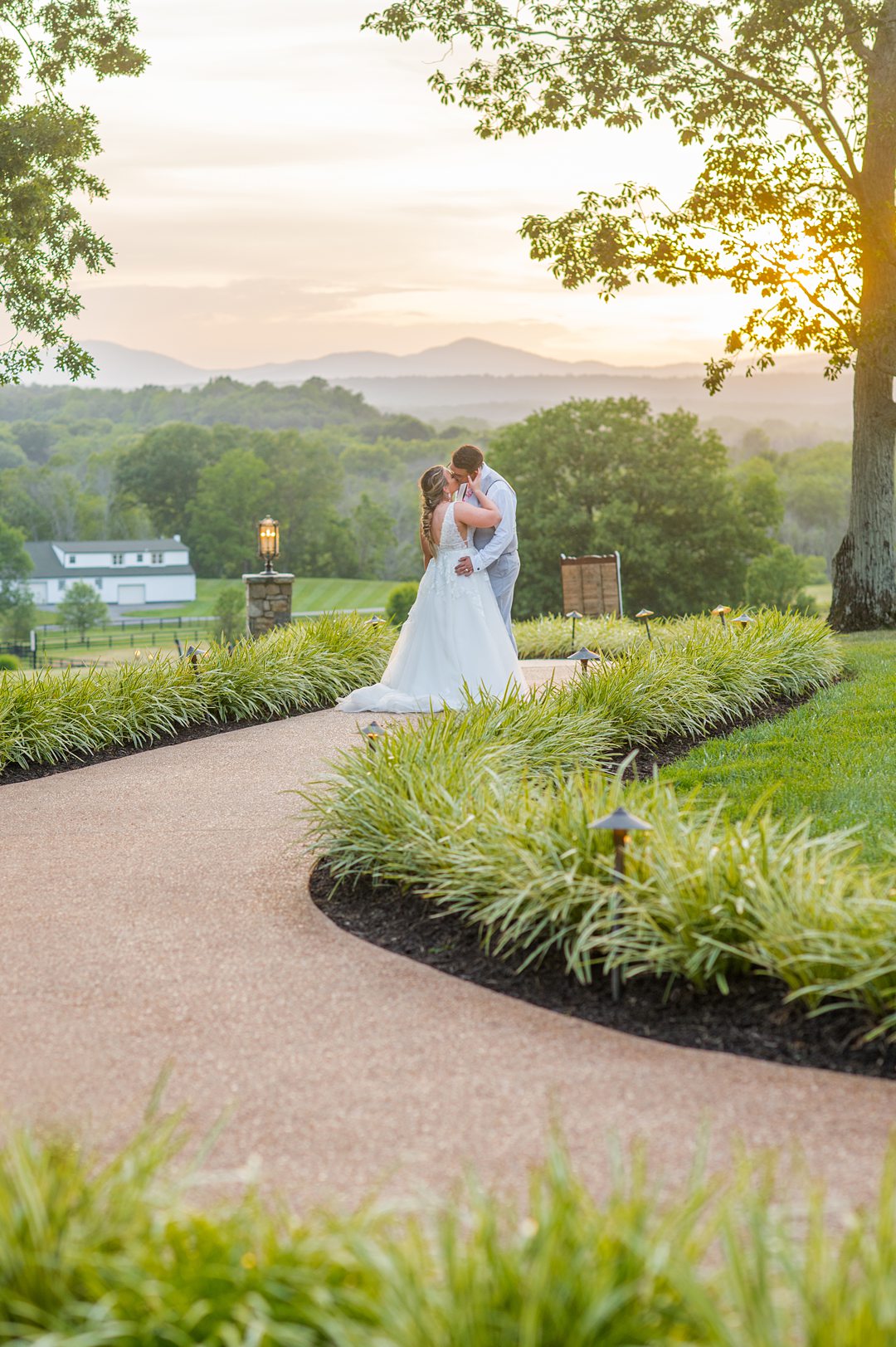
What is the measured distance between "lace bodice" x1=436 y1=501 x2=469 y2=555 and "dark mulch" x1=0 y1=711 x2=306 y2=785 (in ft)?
6.10

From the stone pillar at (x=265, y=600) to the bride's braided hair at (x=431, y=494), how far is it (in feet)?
18.4

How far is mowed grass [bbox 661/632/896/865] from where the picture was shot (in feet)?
19.6

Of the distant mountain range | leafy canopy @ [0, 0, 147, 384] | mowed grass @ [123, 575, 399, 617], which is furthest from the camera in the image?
the distant mountain range

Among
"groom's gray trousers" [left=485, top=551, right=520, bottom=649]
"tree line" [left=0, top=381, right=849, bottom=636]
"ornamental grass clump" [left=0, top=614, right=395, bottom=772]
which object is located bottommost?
"ornamental grass clump" [left=0, top=614, right=395, bottom=772]

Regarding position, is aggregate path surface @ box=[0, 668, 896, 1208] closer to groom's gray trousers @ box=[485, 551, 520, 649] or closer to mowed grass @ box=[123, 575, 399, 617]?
groom's gray trousers @ box=[485, 551, 520, 649]

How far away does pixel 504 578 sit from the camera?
380 inches

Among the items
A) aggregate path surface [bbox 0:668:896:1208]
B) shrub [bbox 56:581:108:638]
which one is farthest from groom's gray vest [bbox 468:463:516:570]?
shrub [bbox 56:581:108:638]

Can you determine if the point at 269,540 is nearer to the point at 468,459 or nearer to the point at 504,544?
the point at 504,544

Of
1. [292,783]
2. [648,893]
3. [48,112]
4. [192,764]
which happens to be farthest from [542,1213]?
[48,112]

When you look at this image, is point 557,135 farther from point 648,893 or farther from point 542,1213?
point 542,1213

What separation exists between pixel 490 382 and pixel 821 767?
4022 inches

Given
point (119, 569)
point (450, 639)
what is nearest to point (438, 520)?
point (450, 639)

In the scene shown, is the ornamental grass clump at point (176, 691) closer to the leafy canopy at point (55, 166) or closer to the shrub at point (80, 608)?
the leafy canopy at point (55, 166)

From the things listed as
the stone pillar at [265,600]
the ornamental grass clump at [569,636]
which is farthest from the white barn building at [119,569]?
the ornamental grass clump at [569,636]
